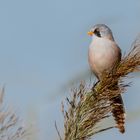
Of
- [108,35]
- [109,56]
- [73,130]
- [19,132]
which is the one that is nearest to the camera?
[19,132]

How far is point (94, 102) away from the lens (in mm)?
1409

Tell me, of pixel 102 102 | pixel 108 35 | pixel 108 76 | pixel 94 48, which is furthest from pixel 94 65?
pixel 102 102

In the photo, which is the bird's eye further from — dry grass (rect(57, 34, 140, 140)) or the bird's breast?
dry grass (rect(57, 34, 140, 140))

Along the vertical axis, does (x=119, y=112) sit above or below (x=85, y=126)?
above

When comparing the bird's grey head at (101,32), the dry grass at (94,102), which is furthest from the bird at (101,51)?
the dry grass at (94,102)

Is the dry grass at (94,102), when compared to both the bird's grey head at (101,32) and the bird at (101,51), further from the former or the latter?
the bird's grey head at (101,32)

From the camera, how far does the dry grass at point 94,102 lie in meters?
1.25

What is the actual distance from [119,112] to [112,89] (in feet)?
0.40

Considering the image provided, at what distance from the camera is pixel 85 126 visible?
128 cm

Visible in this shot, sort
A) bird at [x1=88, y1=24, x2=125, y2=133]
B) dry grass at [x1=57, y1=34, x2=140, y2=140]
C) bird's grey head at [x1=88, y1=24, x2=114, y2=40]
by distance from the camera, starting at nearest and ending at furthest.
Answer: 1. dry grass at [x1=57, y1=34, x2=140, y2=140]
2. bird at [x1=88, y1=24, x2=125, y2=133]
3. bird's grey head at [x1=88, y1=24, x2=114, y2=40]

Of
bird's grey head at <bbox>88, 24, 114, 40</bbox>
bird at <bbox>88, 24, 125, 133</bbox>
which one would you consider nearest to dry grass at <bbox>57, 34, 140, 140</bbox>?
bird at <bbox>88, 24, 125, 133</bbox>

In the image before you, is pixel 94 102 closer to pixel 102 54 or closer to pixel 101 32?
pixel 102 54

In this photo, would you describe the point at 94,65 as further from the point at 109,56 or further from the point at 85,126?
the point at 85,126

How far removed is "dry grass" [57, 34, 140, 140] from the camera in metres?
1.25
